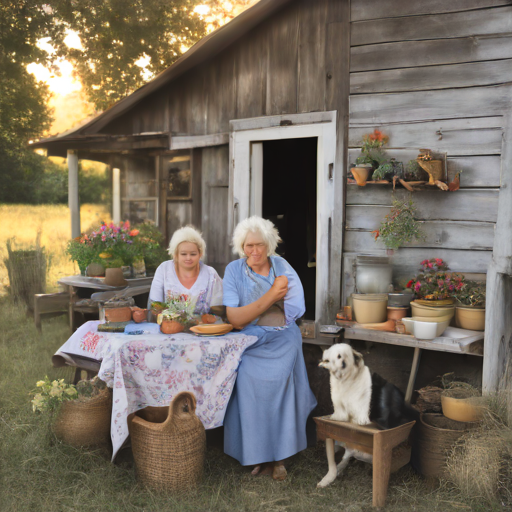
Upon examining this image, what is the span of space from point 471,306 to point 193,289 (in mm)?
2238

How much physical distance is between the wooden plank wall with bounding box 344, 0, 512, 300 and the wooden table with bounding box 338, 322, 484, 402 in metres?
0.66

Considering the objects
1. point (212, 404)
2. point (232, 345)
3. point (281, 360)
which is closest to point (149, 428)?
point (212, 404)

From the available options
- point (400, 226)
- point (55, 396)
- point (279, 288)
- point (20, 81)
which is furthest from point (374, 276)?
point (20, 81)

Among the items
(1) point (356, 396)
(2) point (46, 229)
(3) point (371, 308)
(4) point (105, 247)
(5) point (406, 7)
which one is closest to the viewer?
(1) point (356, 396)

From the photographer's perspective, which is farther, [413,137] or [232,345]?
[413,137]

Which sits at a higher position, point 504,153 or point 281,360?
point 504,153

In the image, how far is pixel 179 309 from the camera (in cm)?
379

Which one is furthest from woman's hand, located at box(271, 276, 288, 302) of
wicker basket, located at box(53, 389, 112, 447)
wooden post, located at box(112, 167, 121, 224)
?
wooden post, located at box(112, 167, 121, 224)

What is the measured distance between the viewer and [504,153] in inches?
144

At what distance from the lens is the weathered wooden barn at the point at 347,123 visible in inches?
165

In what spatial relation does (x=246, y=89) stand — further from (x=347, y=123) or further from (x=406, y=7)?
(x=406, y=7)

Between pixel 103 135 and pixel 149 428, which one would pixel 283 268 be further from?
pixel 103 135

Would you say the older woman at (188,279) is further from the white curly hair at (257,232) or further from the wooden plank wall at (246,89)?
the wooden plank wall at (246,89)

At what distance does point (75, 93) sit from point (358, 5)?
11.6 metres
